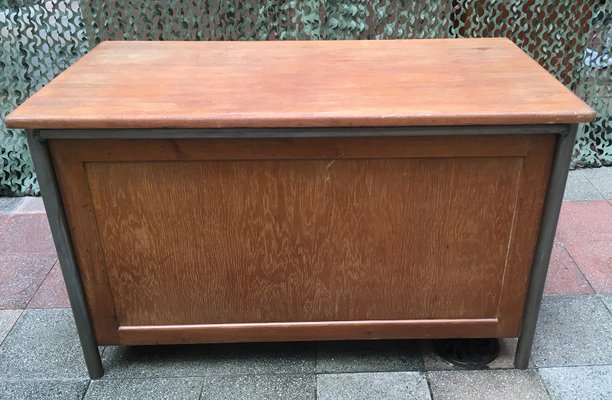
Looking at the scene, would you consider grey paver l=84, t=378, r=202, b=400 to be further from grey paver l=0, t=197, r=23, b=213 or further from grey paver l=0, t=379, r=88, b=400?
grey paver l=0, t=197, r=23, b=213

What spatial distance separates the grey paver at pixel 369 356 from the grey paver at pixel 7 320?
49.5 inches

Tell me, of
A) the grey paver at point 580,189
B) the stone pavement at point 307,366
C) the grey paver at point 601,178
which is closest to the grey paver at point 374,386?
the stone pavement at point 307,366

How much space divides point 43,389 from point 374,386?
3.78ft

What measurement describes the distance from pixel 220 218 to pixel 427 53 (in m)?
1.03

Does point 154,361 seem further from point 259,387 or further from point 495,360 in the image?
point 495,360

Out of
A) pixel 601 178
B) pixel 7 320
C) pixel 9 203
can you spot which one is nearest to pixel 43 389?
pixel 7 320

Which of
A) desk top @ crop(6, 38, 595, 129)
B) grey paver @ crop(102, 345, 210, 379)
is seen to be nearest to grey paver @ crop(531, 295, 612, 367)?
desk top @ crop(6, 38, 595, 129)

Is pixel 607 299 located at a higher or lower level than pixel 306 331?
lower

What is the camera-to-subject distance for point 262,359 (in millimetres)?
2020

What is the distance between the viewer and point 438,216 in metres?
1.69

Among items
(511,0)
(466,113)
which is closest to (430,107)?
(466,113)

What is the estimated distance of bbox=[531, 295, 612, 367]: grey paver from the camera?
6.53 feet

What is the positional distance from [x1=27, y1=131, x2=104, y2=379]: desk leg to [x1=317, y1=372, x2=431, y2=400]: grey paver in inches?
31.5

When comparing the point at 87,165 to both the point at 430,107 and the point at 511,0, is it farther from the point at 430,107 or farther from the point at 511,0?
the point at 511,0
